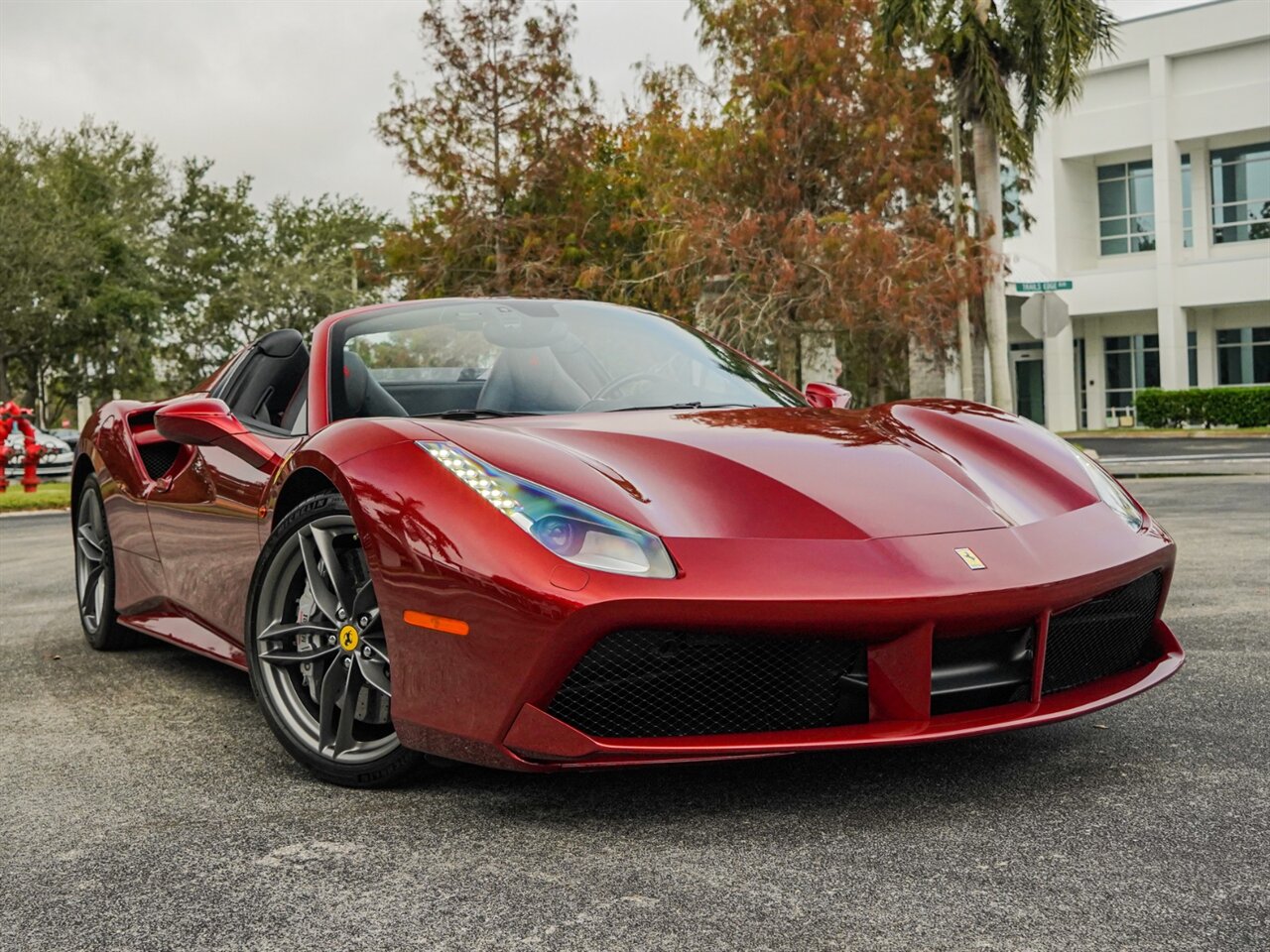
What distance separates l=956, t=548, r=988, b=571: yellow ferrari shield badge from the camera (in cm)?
267

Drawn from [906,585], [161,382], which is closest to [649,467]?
[906,585]

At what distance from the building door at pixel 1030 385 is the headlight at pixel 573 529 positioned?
3664 cm

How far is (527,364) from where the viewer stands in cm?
383

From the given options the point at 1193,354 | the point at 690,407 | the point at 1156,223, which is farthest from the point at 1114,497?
the point at 1193,354

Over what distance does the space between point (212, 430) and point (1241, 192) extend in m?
37.5

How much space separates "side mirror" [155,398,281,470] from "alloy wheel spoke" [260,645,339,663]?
0.63 m

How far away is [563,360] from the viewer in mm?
3881

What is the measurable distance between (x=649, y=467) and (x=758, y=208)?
59.3 feet

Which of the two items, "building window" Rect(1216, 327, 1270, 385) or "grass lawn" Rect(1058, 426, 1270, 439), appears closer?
"grass lawn" Rect(1058, 426, 1270, 439)

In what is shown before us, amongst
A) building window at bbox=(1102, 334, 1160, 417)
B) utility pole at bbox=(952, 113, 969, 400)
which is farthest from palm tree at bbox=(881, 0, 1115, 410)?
building window at bbox=(1102, 334, 1160, 417)

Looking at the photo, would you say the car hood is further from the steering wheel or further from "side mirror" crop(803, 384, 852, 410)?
"side mirror" crop(803, 384, 852, 410)

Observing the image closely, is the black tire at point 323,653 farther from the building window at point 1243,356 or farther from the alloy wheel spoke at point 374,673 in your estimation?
the building window at point 1243,356

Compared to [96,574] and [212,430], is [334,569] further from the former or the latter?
[96,574]

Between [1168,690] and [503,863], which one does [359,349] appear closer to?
[503,863]
